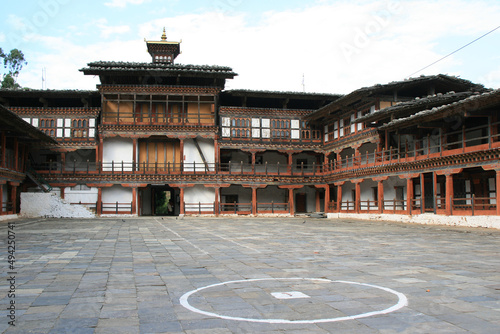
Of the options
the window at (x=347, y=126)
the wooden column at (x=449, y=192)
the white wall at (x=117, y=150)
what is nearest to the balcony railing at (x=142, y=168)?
the white wall at (x=117, y=150)

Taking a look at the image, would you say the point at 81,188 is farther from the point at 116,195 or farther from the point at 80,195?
the point at 116,195

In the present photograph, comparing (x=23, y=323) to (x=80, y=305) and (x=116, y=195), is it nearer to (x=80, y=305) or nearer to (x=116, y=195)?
(x=80, y=305)

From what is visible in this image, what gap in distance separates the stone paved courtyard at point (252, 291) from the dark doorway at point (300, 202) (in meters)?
30.2

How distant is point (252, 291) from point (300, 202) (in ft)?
118

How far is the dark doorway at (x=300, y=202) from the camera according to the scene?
42312 mm

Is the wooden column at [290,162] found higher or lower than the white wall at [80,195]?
higher

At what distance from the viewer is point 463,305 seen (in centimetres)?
581

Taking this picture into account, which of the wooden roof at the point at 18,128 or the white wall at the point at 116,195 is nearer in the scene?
the wooden roof at the point at 18,128

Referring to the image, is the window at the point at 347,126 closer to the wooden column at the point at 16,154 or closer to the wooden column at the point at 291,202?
the wooden column at the point at 291,202

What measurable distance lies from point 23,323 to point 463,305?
529 centimetres

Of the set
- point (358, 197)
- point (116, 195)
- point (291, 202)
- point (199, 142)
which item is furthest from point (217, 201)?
point (358, 197)

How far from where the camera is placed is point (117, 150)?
3841cm

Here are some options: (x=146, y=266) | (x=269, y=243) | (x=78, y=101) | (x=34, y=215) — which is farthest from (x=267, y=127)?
(x=146, y=266)

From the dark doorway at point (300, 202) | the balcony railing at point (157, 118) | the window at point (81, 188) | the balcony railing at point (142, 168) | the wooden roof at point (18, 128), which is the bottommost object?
the dark doorway at point (300, 202)
